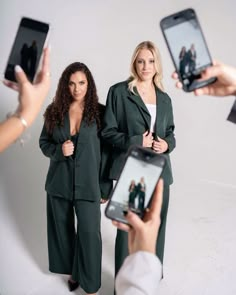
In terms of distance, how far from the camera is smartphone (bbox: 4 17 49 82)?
2.82ft

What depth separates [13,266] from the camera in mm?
1528

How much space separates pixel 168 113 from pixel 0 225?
3.42 feet

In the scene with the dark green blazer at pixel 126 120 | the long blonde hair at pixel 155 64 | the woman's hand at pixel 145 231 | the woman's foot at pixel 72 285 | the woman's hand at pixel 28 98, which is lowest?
the woman's foot at pixel 72 285

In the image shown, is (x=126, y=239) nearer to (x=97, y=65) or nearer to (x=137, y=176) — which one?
(x=137, y=176)

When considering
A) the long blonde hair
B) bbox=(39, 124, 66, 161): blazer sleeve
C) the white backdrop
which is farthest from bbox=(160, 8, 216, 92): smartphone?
the white backdrop

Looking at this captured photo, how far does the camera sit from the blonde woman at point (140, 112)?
3.78ft

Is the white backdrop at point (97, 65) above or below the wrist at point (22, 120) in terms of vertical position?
above

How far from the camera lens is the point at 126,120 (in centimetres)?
120

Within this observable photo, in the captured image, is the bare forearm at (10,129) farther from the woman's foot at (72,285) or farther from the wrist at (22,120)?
the woman's foot at (72,285)

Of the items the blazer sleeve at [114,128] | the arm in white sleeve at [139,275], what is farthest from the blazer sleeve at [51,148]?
the arm in white sleeve at [139,275]

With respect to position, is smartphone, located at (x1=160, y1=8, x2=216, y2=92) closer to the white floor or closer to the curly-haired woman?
the curly-haired woman

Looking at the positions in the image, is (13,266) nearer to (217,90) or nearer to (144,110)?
(144,110)

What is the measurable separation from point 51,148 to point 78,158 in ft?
0.34

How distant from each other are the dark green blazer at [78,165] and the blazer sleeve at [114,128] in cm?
5
